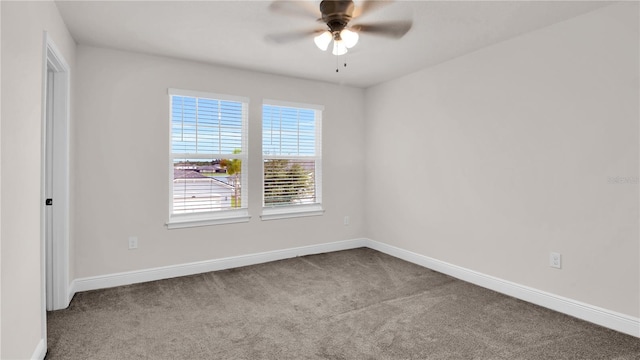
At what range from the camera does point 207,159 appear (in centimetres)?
401

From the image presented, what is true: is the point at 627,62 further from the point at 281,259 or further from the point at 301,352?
the point at 281,259

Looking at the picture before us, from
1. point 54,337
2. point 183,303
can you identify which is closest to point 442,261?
point 183,303

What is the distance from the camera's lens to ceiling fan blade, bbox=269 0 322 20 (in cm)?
249

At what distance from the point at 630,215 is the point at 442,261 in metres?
1.83

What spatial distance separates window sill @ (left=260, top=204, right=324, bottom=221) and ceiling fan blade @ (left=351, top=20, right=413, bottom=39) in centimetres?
257

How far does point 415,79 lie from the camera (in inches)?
168

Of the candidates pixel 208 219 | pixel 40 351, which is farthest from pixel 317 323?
pixel 208 219

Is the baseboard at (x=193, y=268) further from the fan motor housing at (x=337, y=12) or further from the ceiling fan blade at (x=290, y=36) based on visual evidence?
the fan motor housing at (x=337, y=12)

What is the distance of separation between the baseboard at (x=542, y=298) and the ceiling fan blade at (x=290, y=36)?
2.88 m

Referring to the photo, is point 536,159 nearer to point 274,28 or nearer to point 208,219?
point 274,28

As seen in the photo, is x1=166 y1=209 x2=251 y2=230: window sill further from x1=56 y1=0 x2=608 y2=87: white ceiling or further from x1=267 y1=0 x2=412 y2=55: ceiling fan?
x1=267 y1=0 x2=412 y2=55: ceiling fan

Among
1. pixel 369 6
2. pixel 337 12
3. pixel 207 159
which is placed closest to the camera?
pixel 337 12

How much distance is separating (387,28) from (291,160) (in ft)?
7.83

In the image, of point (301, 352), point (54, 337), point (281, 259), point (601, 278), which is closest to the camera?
point (301, 352)
